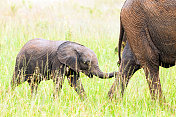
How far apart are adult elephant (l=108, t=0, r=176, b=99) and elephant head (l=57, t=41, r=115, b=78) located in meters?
0.72

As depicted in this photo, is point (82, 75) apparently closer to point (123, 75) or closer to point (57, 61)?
point (57, 61)

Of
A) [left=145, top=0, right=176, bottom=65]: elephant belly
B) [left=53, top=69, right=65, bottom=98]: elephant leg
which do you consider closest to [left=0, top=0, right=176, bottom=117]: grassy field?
[left=53, top=69, right=65, bottom=98]: elephant leg

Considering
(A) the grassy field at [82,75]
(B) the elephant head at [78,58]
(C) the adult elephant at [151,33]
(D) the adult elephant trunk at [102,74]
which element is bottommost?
(A) the grassy field at [82,75]

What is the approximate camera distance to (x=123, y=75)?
15.7ft

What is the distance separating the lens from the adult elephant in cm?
405

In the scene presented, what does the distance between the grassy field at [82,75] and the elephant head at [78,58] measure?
188 millimetres

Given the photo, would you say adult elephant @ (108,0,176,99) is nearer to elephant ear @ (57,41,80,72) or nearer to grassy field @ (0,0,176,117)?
grassy field @ (0,0,176,117)

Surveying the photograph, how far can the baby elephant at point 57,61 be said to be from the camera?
5.03 metres

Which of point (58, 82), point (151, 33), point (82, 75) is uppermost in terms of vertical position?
point (151, 33)

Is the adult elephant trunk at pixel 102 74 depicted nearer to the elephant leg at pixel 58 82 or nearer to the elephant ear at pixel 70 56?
the elephant ear at pixel 70 56

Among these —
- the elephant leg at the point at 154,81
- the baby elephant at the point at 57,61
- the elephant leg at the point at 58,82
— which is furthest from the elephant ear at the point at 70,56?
the elephant leg at the point at 154,81

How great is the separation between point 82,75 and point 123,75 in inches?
53.3

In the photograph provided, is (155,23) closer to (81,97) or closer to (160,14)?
(160,14)

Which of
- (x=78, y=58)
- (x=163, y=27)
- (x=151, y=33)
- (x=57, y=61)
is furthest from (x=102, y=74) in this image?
(x=163, y=27)
